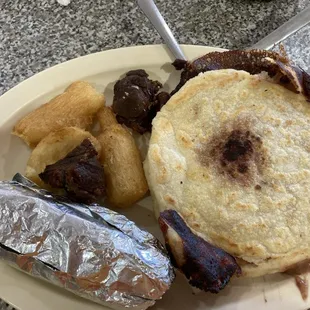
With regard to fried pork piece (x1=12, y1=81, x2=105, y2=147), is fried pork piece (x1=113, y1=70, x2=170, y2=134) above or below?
below

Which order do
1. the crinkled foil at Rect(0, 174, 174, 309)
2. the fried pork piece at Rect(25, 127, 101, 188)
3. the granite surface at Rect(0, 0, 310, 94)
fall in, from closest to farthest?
the crinkled foil at Rect(0, 174, 174, 309) → the fried pork piece at Rect(25, 127, 101, 188) → the granite surface at Rect(0, 0, 310, 94)

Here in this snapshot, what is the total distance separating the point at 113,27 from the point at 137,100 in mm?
457

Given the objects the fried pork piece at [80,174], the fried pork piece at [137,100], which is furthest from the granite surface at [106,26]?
the fried pork piece at [80,174]

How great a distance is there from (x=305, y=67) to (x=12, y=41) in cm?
86

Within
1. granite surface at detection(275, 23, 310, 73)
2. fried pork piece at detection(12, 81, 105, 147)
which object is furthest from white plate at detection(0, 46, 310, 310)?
granite surface at detection(275, 23, 310, 73)

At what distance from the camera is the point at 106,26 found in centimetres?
152

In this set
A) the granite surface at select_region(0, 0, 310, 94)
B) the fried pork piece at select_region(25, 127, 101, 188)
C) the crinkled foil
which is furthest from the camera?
the granite surface at select_region(0, 0, 310, 94)

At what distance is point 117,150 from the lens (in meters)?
1.13

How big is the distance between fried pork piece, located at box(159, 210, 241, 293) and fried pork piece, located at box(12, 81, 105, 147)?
1.10ft

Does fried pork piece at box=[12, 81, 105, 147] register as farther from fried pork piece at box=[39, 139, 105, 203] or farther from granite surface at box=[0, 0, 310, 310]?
granite surface at box=[0, 0, 310, 310]

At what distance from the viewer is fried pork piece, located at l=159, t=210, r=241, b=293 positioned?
0.97 meters

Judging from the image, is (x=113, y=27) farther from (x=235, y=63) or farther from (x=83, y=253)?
(x=83, y=253)

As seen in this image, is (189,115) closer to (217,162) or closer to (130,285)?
(217,162)

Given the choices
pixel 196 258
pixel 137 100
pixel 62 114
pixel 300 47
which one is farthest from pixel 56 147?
pixel 300 47
